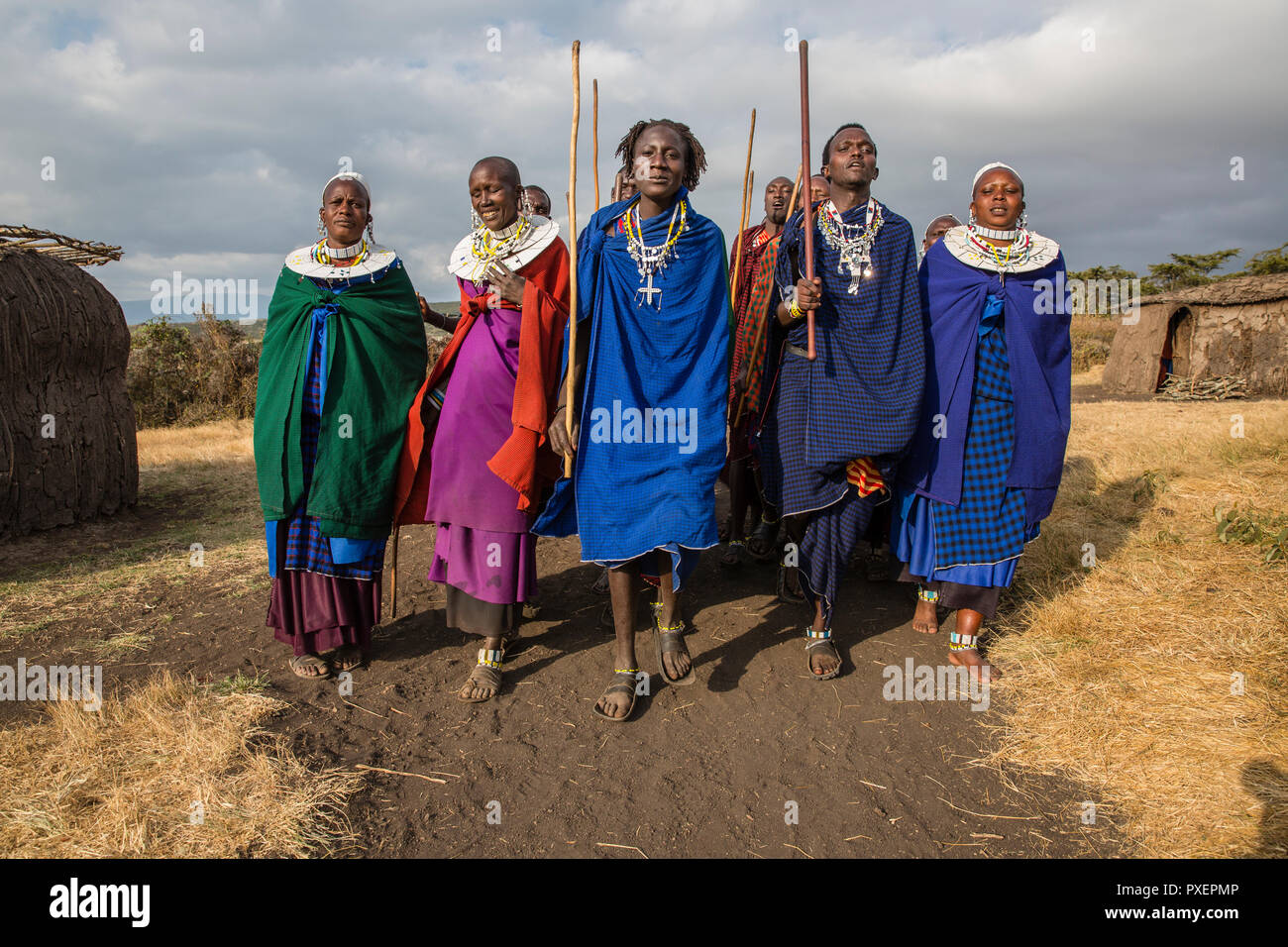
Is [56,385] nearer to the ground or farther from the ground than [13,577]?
farther from the ground

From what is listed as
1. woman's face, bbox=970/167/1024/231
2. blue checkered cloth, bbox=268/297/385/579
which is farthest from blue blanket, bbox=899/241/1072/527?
blue checkered cloth, bbox=268/297/385/579

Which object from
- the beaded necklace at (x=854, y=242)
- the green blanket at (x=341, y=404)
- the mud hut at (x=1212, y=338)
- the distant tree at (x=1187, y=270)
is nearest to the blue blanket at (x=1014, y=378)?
the beaded necklace at (x=854, y=242)

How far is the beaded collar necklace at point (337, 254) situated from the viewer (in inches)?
148

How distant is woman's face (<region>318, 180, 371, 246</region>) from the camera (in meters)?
3.69

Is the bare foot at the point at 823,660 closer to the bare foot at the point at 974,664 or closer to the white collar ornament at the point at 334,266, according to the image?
the bare foot at the point at 974,664

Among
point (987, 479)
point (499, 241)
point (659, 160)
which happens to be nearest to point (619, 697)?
point (987, 479)

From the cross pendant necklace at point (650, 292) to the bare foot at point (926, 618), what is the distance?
224cm

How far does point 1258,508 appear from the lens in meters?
5.23

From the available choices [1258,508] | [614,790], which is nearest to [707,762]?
[614,790]
